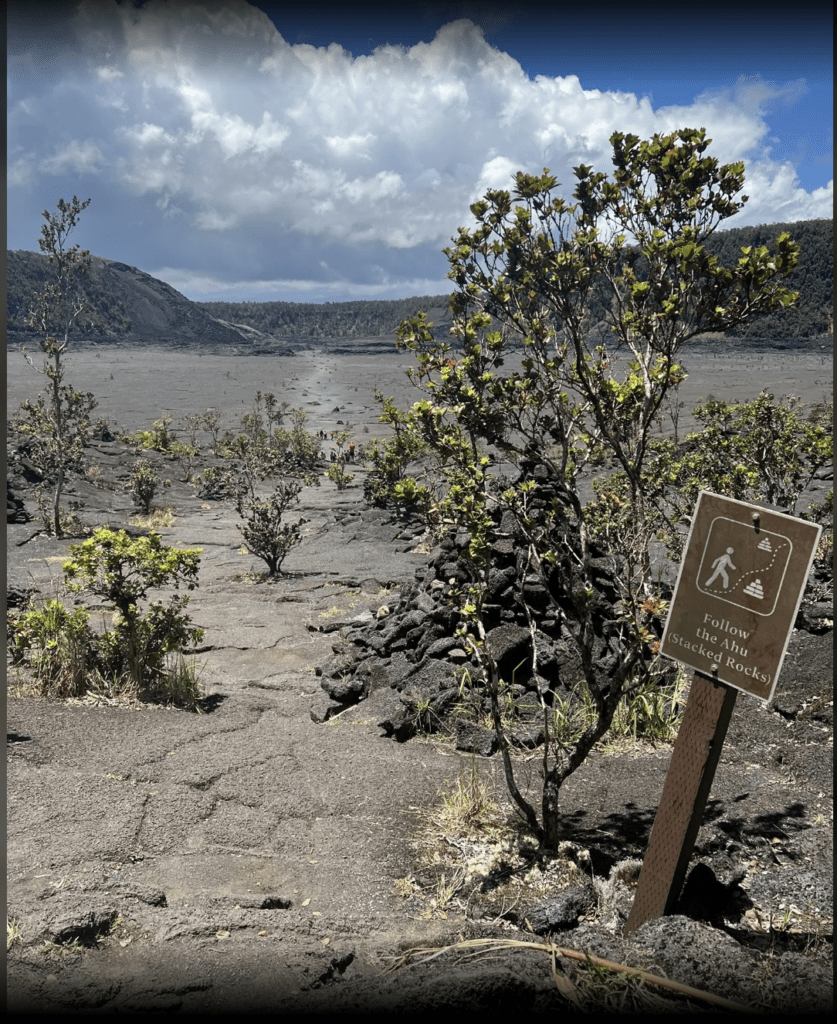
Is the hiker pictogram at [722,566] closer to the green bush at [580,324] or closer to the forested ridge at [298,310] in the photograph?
the green bush at [580,324]

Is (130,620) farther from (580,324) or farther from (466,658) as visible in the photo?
(580,324)

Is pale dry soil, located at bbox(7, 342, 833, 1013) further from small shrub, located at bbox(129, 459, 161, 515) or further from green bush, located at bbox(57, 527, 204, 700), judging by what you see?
small shrub, located at bbox(129, 459, 161, 515)

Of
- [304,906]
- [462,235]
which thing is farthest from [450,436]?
[304,906]

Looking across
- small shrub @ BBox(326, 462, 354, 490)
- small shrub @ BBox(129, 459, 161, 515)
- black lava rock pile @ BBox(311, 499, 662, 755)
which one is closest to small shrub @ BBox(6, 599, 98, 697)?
black lava rock pile @ BBox(311, 499, 662, 755)

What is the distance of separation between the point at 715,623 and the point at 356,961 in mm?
1637

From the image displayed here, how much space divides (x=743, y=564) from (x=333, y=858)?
225 centimetres

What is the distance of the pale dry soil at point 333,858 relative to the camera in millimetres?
2320

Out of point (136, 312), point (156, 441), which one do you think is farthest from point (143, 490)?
A: point (136, 312)

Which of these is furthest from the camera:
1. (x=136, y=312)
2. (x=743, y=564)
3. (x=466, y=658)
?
(x=136, y=312)

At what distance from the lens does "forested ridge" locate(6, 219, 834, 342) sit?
64.6m

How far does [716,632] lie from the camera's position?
7.95ft

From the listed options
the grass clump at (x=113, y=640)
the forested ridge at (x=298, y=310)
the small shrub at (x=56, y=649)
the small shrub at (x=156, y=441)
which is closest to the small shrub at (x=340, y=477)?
the small shrub at (x=156, y=441)

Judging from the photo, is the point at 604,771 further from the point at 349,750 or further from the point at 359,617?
the point at 359,617

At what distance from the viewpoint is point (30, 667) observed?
5.82 metres
